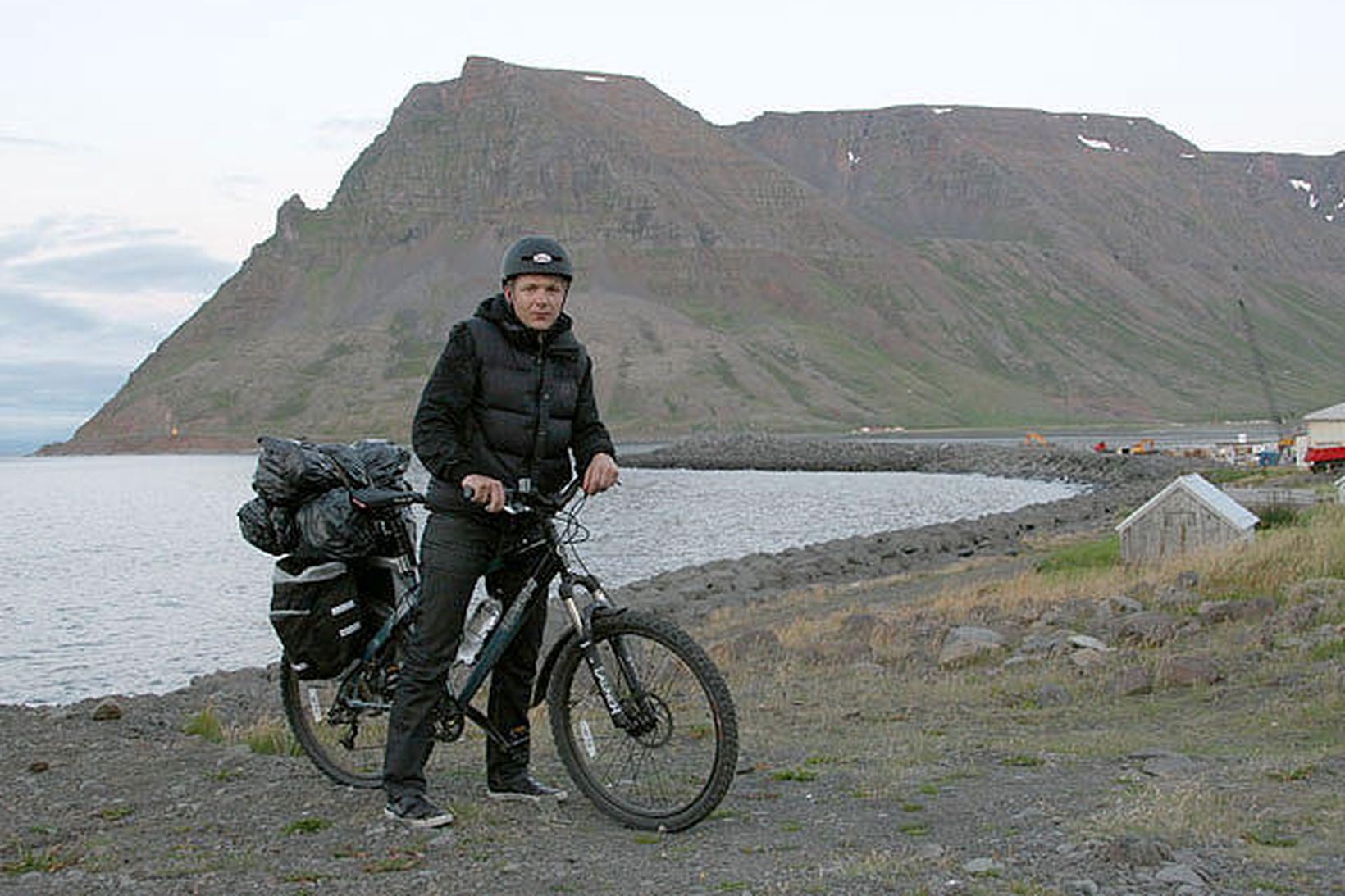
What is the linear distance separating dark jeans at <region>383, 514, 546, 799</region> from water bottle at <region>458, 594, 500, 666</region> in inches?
2.3

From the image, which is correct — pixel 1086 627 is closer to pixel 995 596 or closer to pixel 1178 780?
pixel 995 596

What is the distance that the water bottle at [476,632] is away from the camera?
20.4 feet

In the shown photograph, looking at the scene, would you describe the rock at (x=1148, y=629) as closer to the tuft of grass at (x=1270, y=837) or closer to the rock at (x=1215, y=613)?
the rock at (x=1215, y=613)

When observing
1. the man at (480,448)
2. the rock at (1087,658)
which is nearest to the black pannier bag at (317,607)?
the man at (480,448)

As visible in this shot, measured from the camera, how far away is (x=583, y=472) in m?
6.15

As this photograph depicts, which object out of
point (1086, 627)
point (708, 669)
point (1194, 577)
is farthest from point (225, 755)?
point (1194, 577)

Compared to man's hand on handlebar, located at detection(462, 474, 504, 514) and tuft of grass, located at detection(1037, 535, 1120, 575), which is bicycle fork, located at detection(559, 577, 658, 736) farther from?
tuft of grass, located at detection(1037, 535, 1120, 575)

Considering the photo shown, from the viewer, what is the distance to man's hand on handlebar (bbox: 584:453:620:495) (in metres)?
6.06

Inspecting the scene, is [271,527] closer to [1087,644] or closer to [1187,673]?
[1187,673]

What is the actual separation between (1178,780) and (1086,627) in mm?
6279

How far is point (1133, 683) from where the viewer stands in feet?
30.5

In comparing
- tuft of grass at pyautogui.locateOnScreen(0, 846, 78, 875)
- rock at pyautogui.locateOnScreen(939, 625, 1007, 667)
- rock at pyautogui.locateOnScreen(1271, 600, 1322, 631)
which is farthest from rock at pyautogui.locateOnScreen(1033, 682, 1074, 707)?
tuft of grass at pyautogui.locateOnScreen(0, 846, 78, 875)

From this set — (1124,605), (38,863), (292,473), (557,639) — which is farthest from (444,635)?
(1124,605)

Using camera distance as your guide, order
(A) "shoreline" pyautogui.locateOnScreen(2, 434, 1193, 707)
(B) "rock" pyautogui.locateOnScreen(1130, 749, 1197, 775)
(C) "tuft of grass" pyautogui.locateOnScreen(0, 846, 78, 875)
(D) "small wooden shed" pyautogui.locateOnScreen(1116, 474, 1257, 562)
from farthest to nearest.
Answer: (A) "shoreline" pyautogui.locateOnScreen(2, 434, 1193, 707) → (D) "small wooden shed" pyautogui.locateOnScreen(1116, 474, 1257, 562) → (B) "rock" pyautogui.locateOnScreen(1130, 749, 1197, 775) → (C) "tuft of grass" pyautogui.locateOnScreen(0, 846, 78, 875)
